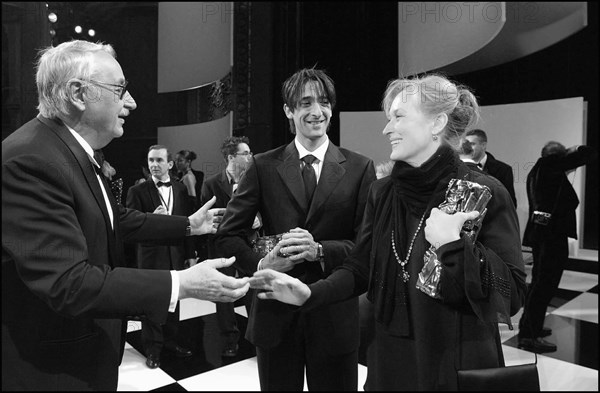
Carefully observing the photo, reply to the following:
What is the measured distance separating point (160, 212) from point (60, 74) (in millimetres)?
1530

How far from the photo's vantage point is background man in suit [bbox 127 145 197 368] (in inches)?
107

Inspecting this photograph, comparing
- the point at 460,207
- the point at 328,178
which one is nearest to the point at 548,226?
the point at 328,178

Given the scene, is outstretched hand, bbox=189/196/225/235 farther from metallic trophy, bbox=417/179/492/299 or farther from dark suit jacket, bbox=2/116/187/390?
metallic trophy, bbox=417/179/492/299

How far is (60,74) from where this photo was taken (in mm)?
1285

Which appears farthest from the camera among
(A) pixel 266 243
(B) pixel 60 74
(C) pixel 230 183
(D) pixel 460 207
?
(C) pixel 230 183

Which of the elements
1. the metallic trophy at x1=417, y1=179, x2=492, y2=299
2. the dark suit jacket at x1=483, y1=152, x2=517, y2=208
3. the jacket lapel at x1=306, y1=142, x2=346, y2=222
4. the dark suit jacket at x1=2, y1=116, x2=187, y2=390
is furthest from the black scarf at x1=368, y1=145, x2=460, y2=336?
the dark suit jacket at x1=483, y1=152, x2=517, y2=208

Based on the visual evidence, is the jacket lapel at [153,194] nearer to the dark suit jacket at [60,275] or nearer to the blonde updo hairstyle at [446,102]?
the dark suit jacket at [60,275]

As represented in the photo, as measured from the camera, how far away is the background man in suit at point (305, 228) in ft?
5.38

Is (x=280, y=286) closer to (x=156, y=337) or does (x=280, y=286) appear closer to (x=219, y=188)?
(x=219, y=188)

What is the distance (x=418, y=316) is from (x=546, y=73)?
4.08m

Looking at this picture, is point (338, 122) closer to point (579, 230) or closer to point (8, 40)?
point (8, 40)

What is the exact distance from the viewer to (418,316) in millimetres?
1257

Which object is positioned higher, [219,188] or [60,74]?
[60,74]

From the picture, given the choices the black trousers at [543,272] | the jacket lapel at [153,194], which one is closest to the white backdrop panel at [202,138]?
the jacket lapel at [153,194]
